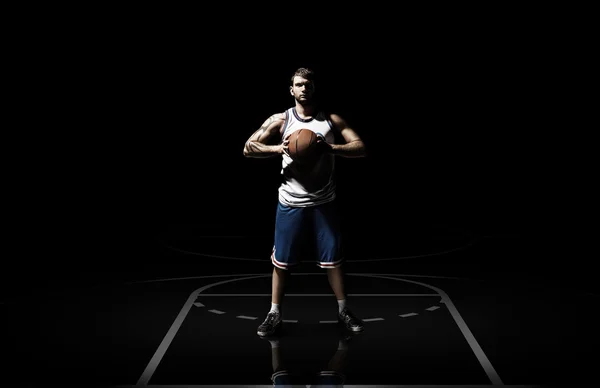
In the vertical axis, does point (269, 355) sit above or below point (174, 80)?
below

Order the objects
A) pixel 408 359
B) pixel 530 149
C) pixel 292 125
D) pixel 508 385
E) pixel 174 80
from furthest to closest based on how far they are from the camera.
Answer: pixel 530 149 → pixel 174 80 → pixel 292 125 → pixel 408 359 → pixel 508 385

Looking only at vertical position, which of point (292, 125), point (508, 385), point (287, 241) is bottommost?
point (508, 385)

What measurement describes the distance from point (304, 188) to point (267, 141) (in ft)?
1.51

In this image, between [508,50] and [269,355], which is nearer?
[269,355]

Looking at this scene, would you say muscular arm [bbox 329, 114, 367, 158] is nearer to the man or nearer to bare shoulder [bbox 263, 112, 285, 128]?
the man

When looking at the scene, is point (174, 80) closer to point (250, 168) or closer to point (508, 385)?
point (250, 168)

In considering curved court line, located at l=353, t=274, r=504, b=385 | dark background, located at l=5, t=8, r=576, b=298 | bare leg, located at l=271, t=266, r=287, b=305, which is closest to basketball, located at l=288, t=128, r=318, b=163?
bare leg, located at l=271, t=266, r=287, b=305

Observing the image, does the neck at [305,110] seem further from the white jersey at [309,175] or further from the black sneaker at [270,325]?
the black sneaker at [270,325]

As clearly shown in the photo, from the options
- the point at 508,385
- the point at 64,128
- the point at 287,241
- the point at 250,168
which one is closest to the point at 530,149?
the point at 250,168

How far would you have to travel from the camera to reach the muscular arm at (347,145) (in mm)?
7910

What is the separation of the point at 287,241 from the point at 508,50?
410 inches

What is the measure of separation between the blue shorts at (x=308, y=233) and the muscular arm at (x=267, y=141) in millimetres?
460

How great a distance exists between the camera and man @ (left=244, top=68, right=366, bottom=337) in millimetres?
8008

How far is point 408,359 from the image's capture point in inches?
289
